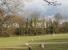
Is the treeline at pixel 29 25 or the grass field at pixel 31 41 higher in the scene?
the treeline at pixel 29 25

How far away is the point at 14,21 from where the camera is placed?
4.27m

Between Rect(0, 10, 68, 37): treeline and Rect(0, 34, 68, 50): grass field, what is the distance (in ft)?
0.26

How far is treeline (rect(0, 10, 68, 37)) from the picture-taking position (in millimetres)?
4262

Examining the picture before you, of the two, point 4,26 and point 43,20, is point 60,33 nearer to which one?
point 43,20

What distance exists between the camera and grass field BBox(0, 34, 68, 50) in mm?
4254

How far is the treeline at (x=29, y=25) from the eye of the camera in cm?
426

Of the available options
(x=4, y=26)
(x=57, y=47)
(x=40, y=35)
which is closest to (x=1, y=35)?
(x=4, y=26)

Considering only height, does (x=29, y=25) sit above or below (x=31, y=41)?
above

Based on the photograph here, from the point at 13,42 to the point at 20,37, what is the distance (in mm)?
154

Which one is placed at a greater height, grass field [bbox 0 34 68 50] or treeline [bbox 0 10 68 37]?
treeline [bbox 0 10 68 37]

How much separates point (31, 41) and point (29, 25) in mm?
279

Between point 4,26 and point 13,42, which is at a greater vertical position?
point 4,26

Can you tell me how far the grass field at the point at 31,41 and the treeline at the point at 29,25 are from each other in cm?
8

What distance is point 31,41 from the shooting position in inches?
172
